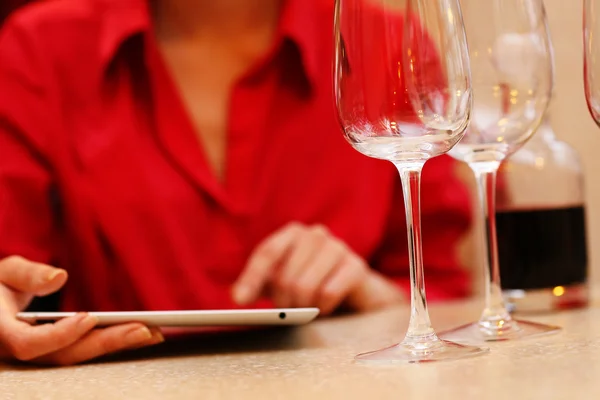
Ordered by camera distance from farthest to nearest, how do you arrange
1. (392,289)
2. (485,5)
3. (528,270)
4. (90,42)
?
(90,42), (392,289), (528,270), (485,5)

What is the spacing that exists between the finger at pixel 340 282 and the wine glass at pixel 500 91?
0.79ft

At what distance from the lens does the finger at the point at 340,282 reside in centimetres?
85

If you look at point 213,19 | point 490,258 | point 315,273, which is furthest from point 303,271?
point 213,19

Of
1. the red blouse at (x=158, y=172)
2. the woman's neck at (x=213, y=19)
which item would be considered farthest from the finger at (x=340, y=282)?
the woman's neck at (x=213, y=19)

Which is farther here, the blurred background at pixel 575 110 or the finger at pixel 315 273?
the blurred background at pixel 575 110

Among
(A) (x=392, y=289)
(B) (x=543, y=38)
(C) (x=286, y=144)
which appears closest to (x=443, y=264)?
(A) (x=392, y=289)

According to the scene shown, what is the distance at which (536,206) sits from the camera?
829 millimetres

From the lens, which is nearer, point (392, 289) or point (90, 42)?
point (392, 289)

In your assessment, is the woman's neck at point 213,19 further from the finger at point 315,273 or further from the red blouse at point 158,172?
the finger at point 315,273

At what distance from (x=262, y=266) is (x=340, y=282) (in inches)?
3.5

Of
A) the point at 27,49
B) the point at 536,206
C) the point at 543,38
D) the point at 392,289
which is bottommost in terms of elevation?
the point at 392,289

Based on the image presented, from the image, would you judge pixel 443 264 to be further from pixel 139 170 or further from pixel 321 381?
pixel 321 381

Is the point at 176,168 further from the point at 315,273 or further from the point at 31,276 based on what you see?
the point at 31,276

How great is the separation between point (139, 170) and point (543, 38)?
62 cm
